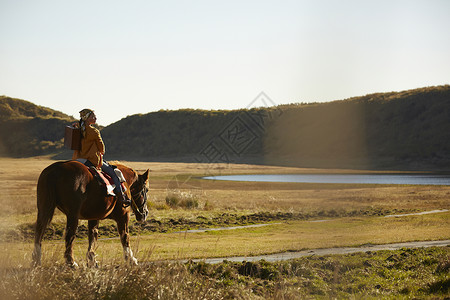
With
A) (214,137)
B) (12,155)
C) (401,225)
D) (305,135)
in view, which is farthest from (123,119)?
(401,225)

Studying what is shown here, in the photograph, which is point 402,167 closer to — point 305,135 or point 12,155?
point 305,135

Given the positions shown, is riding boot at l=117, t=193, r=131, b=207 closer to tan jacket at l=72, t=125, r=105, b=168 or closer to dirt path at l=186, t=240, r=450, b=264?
tan jacket at l=72, t=125, r=105, b=168

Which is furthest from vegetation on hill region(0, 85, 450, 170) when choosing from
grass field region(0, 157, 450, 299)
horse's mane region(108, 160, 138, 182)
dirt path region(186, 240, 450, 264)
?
horse's mane region(108, 160, 138, 182)

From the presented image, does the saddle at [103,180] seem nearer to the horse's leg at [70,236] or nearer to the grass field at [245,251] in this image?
the horse's leg at [70,236]

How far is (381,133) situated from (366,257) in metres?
105

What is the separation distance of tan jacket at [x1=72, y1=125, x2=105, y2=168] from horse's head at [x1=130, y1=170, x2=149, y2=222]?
2.12m

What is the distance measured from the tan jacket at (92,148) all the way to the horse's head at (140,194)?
2121 mm

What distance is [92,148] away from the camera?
459 inches

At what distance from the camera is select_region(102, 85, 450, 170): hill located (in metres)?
101

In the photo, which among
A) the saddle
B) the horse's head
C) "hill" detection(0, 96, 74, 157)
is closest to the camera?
the saddle

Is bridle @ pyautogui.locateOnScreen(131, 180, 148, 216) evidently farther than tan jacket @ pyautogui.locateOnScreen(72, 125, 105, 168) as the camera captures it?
Yes

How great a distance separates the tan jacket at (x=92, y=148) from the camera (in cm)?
1162

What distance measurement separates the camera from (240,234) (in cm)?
2405

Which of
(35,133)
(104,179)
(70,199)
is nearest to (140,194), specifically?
(104,179)
